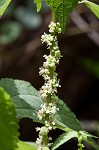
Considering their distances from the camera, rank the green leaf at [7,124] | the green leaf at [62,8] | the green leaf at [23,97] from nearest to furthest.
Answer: the green leaf at [7,124] < the green leaf at [62,8] < the green leaf at [23,97]

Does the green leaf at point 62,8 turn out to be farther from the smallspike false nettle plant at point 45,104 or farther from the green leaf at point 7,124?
the green leaf at point 7,124

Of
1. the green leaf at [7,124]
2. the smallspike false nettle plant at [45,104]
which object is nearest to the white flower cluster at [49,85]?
the smallspike false nettle plant at [45,104]

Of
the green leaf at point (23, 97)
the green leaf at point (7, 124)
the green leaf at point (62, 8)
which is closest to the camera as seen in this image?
the green leaf at point (7, 124)

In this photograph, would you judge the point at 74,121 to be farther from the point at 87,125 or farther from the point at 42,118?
the point at 87,125

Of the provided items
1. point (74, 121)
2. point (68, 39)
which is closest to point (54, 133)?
point (68, 39)

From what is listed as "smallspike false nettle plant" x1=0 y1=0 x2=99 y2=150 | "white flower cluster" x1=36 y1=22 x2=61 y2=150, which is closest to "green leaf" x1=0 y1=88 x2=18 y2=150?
"smallspike false nettle plant" x1=0 y1=0 x2=99 y2=150

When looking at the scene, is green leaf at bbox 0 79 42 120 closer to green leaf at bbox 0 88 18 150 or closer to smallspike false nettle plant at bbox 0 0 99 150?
smallspike false nettle plant at bbox 0 0 99 150

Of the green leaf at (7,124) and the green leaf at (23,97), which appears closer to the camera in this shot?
the green leaf at (7,124)
